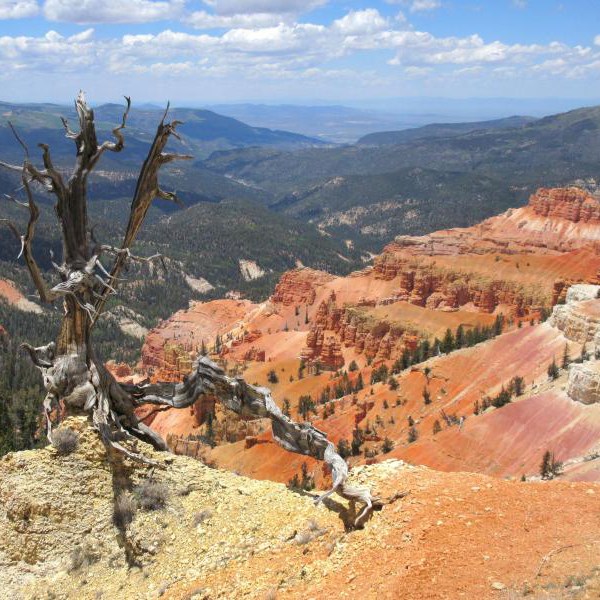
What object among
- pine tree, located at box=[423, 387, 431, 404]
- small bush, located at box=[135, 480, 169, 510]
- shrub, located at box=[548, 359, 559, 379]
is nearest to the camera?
small bush, located at box=[135, 480, 169, 510]

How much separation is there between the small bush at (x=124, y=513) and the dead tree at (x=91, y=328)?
82 cm

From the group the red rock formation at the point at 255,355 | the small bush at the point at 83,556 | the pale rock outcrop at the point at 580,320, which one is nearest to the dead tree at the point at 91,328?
the small bush at the point at 83,556

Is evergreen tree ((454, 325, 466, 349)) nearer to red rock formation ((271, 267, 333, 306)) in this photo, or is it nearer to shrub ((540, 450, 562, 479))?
shrub ((540, 450, 562, 479))

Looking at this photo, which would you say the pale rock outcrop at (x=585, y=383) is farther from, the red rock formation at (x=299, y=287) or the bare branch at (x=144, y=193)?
the red rock formation at (x=299, y=287)

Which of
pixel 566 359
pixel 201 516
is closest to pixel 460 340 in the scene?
pixel 566 359

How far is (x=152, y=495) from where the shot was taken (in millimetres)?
12039

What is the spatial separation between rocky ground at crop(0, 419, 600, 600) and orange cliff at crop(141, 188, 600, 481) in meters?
28.1

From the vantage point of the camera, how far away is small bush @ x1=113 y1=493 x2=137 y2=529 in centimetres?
1188

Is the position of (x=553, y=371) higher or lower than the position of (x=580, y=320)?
lower

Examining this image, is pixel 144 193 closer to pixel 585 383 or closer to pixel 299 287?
pixel 585 383

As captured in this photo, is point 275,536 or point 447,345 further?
point 447,345

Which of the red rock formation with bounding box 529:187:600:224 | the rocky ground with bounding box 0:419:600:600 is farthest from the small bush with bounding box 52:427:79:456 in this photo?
the red rock formation with bounding box 529:187:600:224

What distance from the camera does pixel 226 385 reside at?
1330cm

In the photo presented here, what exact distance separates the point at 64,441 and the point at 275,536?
14.5ft
